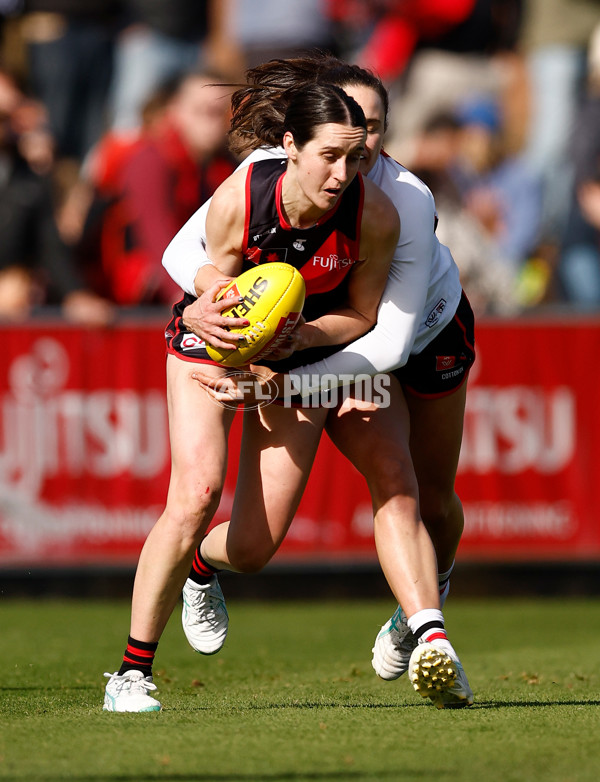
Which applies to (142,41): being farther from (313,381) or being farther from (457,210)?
(313,381)

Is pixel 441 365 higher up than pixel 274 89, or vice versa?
pixel 274 89

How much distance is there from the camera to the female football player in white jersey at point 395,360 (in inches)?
187

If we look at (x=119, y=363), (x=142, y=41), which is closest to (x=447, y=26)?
(x=142, y=41)

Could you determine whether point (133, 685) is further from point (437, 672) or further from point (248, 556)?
point (437, 672)

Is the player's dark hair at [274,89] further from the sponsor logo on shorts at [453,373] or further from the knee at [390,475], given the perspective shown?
the knee at [390,475]

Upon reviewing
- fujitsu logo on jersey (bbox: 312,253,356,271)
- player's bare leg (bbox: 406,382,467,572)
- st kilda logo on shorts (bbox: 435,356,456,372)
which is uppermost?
fujitsu logo on jersey (bbox: 312,253,356,271)

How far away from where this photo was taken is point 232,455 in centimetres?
870

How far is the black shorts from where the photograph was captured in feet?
17.1

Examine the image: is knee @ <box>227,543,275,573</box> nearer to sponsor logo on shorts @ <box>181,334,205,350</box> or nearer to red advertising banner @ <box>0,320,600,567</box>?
sponsor logo on shorts @ <box>181,334,205,350</box>

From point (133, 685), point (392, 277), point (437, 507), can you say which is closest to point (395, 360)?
point (392, 277)

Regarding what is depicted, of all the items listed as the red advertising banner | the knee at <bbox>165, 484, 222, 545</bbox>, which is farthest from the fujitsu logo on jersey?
the red advertising banner

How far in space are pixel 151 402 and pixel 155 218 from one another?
61.5 inches

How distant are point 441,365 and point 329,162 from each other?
1135mm

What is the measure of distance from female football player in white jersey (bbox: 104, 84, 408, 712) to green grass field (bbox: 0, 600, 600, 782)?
470mm
